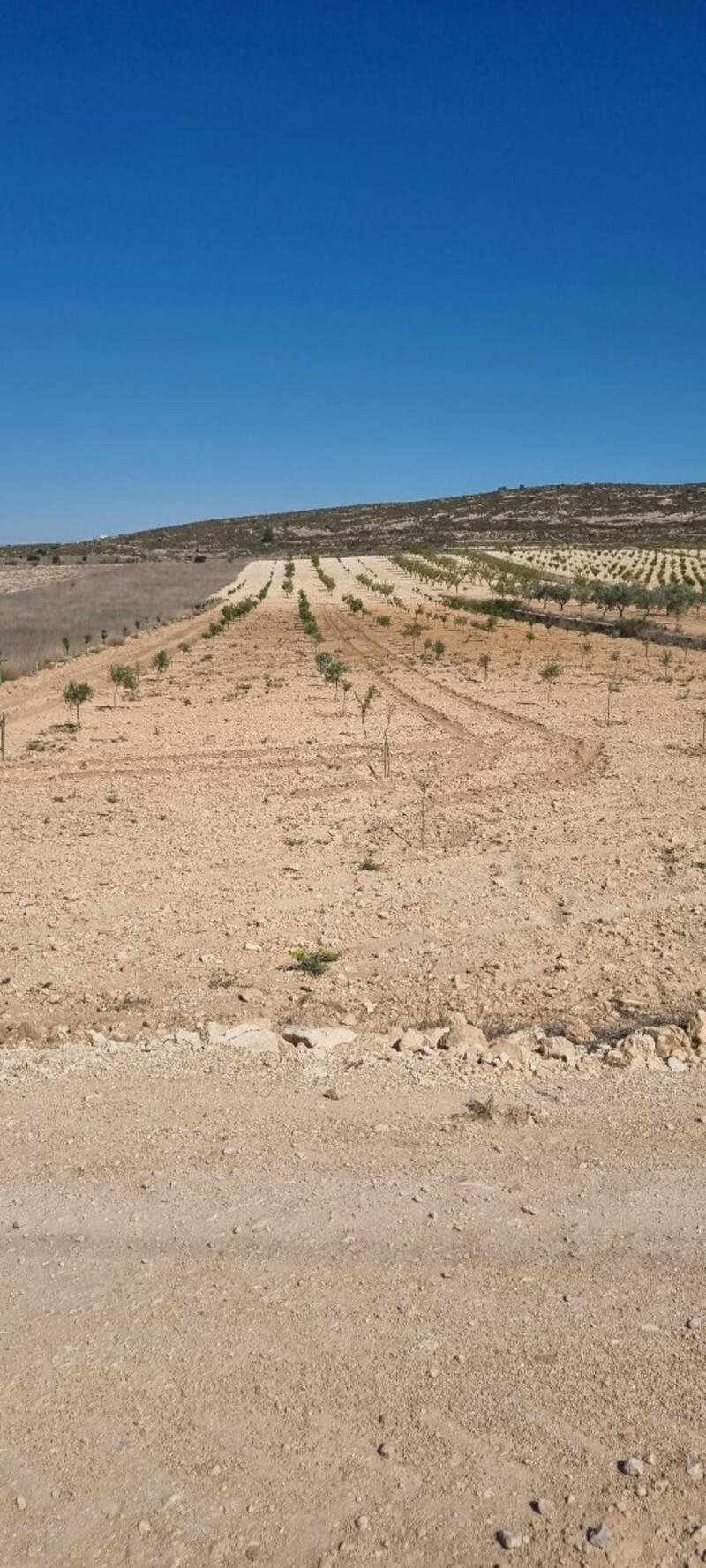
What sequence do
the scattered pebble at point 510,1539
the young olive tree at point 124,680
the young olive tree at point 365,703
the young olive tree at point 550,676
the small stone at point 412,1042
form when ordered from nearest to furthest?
the scattered pebble at point 510,1539, the small stone at point 412,1042, the young olive tree at point 365,703, the young olive tree at point 124,680, the young olive tree at point 550,676

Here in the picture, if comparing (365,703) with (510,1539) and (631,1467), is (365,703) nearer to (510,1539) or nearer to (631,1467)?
(631,1467)

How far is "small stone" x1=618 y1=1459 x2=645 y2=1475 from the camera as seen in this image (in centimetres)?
278

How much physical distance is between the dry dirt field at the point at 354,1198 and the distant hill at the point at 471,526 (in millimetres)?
82539

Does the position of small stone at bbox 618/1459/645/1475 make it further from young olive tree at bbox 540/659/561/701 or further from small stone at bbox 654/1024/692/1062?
young olive tree at bbox 540/659/561/701

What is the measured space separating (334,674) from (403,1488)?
18668 mm

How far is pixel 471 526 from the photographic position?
408ft

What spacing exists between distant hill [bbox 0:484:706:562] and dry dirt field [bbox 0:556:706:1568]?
82539 millimetres

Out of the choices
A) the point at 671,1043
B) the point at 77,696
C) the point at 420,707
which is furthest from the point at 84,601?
the point at 671,1043

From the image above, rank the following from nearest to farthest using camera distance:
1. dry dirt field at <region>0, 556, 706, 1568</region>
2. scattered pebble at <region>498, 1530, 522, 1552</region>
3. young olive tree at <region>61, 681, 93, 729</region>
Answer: scattered pebble at <region>498, 1530, 522, 1552</region>
dry dirt field at <region>0, 556, 706, 1568</region>
young olive tree at <region>61, 681, 93, 729</region>

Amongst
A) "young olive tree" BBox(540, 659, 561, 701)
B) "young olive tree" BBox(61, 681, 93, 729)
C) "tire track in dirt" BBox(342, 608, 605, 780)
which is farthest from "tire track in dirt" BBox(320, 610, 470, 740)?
"young olive tree" BBox(61, 681, 93, 729)

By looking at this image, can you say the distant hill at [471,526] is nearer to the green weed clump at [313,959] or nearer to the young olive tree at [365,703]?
the young olive tree at [365,703]

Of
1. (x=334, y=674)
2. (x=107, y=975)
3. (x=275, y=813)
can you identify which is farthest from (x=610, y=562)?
(x=107, y=975)

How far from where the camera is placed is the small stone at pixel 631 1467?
9.11 ft

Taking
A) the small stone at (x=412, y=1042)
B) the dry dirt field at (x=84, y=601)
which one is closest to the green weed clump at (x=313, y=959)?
the small stone at (x=412, y=1042)
